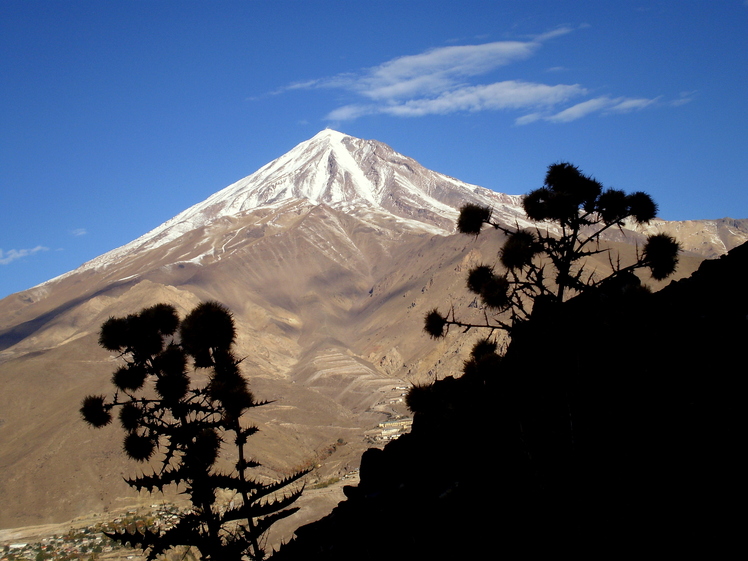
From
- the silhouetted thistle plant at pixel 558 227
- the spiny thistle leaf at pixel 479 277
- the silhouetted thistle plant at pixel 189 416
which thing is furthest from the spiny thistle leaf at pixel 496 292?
the silhouetted thistle plant at pixel 189 416

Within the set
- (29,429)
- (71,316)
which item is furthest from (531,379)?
(71,316)

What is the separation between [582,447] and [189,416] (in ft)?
11.4

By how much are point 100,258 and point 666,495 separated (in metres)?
180

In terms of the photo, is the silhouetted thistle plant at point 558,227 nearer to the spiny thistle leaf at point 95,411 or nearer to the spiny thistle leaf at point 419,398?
the spiny thistle leaf at point 419,398

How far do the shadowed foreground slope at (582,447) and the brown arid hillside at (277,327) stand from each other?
116 cm

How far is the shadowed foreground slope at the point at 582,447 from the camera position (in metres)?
4.52

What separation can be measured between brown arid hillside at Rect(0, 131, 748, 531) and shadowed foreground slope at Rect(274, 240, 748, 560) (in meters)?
1.16

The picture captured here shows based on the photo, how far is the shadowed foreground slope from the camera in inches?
178

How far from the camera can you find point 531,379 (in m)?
6.30

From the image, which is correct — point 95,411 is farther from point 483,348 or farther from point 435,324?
point 483,348

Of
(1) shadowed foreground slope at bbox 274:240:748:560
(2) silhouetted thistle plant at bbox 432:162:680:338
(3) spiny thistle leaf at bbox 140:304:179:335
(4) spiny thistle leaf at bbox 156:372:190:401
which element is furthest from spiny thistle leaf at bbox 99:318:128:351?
(2) silhouetted thistle plant at bbox 432:162:680:338

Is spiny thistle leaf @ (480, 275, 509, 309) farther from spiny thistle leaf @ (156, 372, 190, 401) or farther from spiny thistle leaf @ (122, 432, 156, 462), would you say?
spiny thistle leaf @ (122, 432, 156, 462)

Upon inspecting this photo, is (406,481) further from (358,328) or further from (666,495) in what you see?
(358,328)

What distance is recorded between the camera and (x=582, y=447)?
16.8ft
